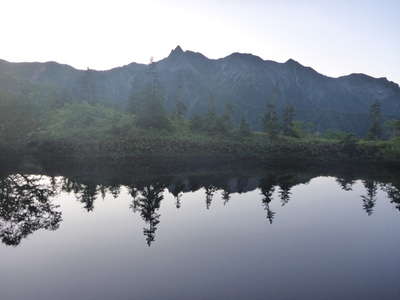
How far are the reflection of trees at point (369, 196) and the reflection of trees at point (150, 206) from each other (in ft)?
67.1

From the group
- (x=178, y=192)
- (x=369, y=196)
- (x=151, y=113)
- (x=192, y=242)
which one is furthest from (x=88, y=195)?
(x=151, y=113)

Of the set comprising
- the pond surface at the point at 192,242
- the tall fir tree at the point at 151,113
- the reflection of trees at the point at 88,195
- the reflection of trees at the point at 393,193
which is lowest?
the pond surface at the point at 192,242

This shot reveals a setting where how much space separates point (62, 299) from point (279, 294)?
9.92 metres

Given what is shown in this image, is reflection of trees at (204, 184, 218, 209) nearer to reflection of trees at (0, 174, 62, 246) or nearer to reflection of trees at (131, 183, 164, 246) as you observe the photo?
reflection of trees at (131, 183, 164, 246)

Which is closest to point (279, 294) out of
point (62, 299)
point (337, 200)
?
point (62, 299)

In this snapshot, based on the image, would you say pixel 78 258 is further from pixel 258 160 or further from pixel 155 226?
pixel 258 160

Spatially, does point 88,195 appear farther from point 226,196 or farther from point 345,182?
point 345,182

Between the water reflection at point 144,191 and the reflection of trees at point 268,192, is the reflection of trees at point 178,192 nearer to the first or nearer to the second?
the water reflection at point 144,191

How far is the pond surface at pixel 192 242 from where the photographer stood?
567 inches

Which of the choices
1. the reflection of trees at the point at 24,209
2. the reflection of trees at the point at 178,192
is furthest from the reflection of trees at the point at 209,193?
the reflection of trees at the point at 24,209

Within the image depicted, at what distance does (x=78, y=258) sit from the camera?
17172mm

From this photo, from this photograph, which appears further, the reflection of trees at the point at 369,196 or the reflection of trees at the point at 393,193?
the reflection of trees at the point at 393,193

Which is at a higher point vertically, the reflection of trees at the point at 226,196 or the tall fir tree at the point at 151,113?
the tall fir tree at the point at 151,113

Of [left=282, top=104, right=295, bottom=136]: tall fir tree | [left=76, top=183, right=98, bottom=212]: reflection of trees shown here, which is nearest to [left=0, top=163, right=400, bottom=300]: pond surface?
[left=76, top=183, right=98, bottom=212]: reflection of trees
